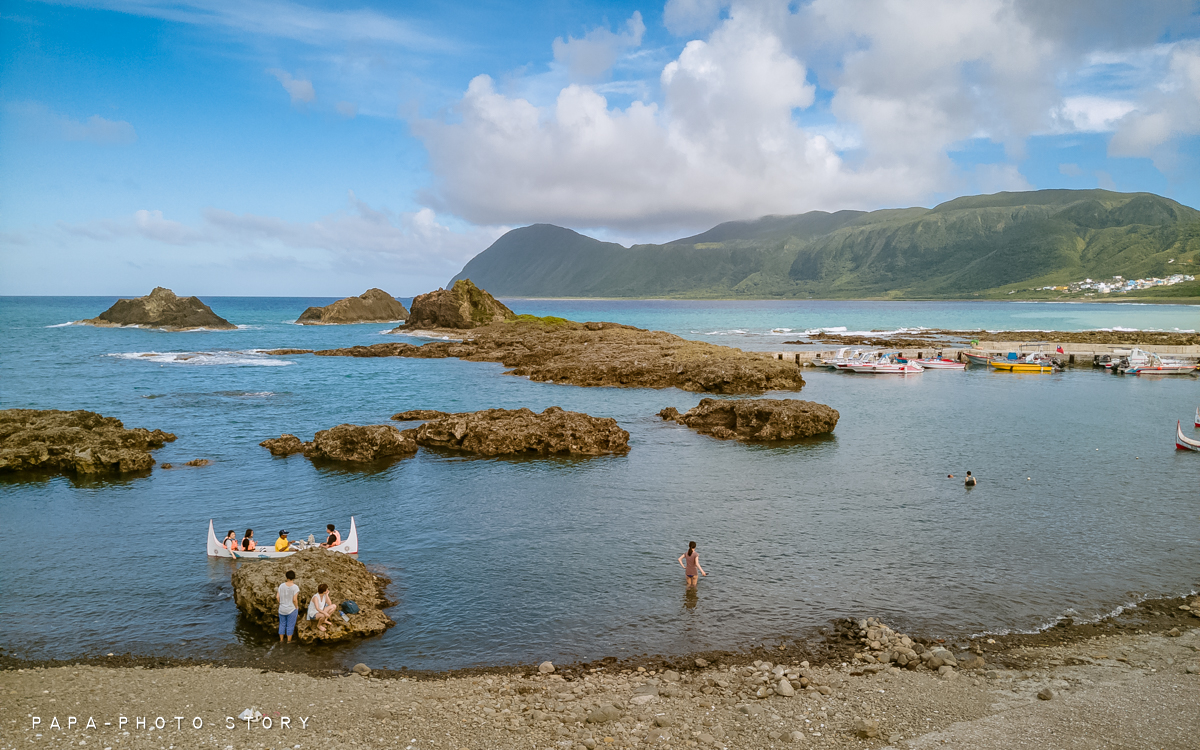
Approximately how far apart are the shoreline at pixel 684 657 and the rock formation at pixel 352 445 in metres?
19.1

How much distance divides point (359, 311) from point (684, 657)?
570ft

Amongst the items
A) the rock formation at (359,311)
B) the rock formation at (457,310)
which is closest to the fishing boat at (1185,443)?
the rock formation at (457,310)

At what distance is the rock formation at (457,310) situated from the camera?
129500 millimetres

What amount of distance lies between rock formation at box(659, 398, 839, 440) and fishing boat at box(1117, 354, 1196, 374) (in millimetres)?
52896

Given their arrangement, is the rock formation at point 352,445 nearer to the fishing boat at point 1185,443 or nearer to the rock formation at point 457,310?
the fishing boat at point 1185,443

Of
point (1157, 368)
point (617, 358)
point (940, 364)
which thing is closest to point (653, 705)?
point (617, 358)

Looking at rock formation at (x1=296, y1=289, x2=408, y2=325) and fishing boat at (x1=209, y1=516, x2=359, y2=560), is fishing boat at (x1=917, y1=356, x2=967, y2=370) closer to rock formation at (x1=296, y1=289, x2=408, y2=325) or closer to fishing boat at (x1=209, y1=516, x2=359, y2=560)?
fishing boat at (x1=209, y1=516, x2=359, y2=560)

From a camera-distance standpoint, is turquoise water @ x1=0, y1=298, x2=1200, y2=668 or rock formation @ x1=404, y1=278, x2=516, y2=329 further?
rock formation @ x1=404, y1=278, x2=516, y2=329

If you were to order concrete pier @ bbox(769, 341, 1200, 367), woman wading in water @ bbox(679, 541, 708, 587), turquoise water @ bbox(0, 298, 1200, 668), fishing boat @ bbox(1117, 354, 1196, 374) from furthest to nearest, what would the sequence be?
concrete pier @ bbox(769, 341, 1200, 367) → fishing boat @ bbox(1117, 354, 1196, 374) → woman wading in water @ bbox(679, 541, 708, 587) → turquoise water @ bbox(0, 298, 1200, 668)

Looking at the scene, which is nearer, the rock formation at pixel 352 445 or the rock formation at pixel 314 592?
the rock formation at pixel 314 592

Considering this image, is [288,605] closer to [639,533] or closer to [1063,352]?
[639,533]

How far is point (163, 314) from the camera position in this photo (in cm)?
14125

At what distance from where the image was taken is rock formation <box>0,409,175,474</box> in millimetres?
32594

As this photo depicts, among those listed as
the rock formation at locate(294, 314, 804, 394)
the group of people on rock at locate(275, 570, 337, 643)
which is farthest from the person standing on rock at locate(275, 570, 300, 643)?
the rock formation at locate(294, 314, 804, 394)
